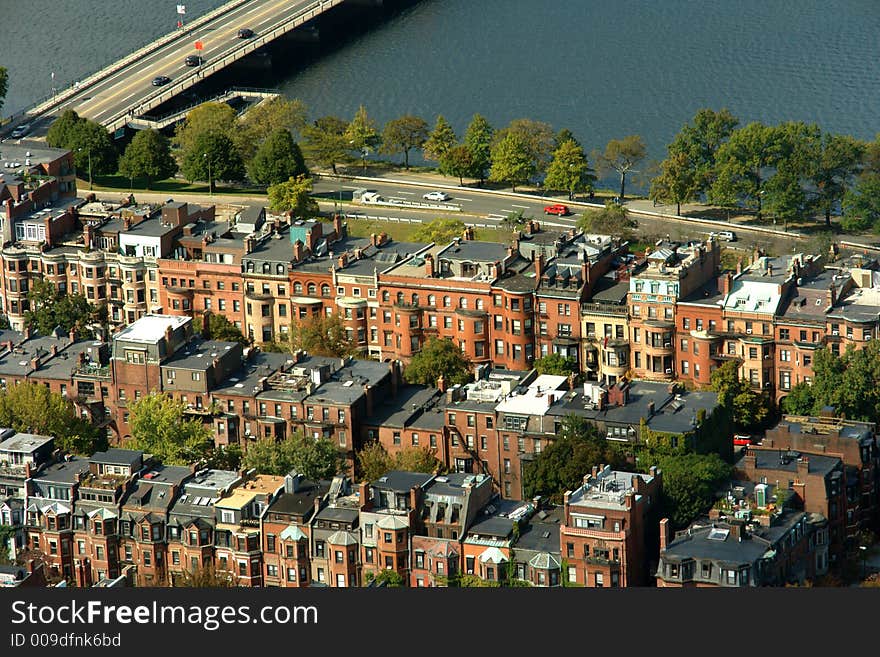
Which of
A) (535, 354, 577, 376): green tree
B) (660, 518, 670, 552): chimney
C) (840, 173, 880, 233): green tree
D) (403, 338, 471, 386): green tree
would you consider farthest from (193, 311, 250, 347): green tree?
(840, 173, 880, 233): green tree

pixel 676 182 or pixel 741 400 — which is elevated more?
pixel 676 182

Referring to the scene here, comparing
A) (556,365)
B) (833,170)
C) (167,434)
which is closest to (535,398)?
(556,365)

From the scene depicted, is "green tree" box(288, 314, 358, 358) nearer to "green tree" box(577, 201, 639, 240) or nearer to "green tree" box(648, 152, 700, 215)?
"green tree" box(577, 201, 639, 240)

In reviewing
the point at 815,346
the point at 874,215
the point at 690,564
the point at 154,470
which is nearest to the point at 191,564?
the point at 154,470

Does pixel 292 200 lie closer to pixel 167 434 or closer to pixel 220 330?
pixel 220 330

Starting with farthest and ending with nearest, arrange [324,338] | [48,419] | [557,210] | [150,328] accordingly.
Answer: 1. [557,210]
2. [324,338]
3. [150,328]
4. [48,419]

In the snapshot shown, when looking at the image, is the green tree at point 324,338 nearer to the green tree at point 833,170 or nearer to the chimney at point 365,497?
the chimney at point 365,497
